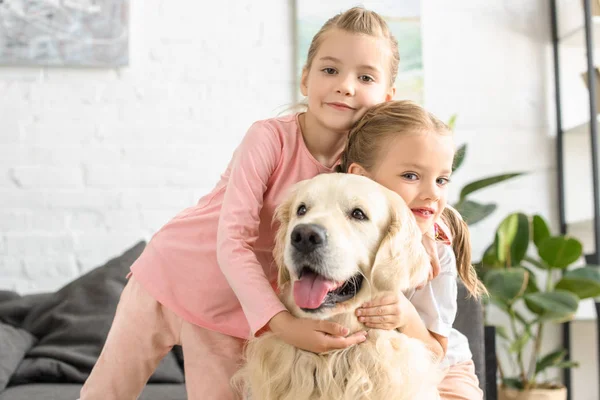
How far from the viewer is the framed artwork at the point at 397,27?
3.12m

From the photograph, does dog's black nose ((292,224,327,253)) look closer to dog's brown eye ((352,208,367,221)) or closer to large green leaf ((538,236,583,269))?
dog's brown eye ((352,208,367,221))

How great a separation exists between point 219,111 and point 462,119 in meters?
1.14

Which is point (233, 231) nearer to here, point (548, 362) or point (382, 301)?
point (382, 301)

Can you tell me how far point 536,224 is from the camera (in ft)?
9.50

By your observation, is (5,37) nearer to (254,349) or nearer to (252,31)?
(252,31)

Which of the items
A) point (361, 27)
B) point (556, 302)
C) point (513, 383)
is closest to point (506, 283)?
point (556, 302)

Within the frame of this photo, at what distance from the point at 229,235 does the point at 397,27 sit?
2051 millimetres

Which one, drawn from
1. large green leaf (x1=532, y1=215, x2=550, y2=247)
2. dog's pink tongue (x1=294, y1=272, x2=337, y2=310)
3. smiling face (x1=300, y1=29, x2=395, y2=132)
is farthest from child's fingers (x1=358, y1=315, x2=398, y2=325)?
large green leaf (x1=532, y1=215, x2=550, y2=247)

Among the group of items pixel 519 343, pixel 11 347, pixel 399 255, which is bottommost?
pixel 519 343

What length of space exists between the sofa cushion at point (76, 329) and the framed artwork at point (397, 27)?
1.25 metres

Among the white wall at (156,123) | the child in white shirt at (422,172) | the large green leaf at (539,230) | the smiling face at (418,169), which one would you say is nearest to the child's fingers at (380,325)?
the child in white shirt at (422,172)

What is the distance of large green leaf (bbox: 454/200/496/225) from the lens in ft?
9.21

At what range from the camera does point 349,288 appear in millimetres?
1235

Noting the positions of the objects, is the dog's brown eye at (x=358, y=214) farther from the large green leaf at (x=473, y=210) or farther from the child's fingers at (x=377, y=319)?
the large green leaf at (x=473, y=210)
